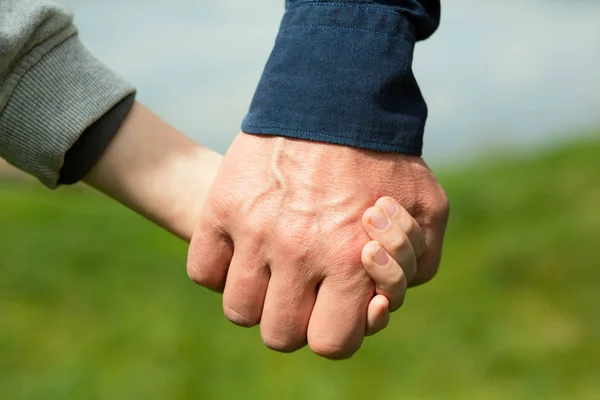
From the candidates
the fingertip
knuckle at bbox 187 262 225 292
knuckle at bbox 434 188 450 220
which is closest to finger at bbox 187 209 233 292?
knuckle at bbox 187 262 225 292

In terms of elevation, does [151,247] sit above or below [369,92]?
below

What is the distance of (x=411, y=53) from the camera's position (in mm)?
1260

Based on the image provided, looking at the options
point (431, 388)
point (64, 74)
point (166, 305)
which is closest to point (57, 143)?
point (64, 74)

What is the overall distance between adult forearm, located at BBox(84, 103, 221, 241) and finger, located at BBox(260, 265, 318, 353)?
0.75ft

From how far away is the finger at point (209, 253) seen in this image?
4.27ft

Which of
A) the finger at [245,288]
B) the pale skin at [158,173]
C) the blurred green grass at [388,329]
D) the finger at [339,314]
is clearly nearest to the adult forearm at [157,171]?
the pale skin at [158,173]

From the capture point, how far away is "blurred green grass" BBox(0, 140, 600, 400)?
3049mm

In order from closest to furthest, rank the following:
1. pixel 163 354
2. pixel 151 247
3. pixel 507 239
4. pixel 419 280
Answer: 1. pixel 419 280
2. pixel 163 354
3. pixel 507 239
4. pixel 151 247

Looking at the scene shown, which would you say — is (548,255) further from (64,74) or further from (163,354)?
(64,74)

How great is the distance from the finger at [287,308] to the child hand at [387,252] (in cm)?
Result: 10

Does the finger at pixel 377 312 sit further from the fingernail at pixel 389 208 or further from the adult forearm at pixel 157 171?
the adult forearm at pixel 157 171

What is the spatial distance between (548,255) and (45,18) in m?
3.11

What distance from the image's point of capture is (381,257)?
1.23 m

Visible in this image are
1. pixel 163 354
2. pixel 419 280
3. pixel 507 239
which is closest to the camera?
Result: pixel 419 280
